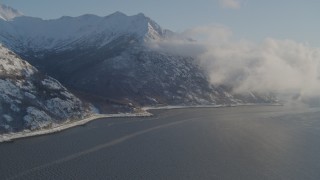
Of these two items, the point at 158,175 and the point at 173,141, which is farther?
the point at 173,141

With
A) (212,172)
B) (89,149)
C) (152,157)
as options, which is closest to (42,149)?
(89,149)

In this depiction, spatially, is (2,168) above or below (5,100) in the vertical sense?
below

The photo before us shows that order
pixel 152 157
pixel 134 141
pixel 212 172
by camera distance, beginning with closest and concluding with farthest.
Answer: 1. pixel 212 172
2. pixel 152 157
3. pixel 134 141

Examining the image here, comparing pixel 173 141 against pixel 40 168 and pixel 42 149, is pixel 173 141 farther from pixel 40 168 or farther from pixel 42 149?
pixel 40 168

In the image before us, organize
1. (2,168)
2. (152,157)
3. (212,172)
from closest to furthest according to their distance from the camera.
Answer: (2,168)
(212,172)
(152,157)

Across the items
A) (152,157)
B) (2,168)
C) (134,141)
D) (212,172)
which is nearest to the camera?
(2,168)

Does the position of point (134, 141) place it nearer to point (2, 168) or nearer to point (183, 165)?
point (183, 165)

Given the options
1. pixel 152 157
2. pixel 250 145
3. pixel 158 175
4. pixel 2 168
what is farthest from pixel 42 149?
pixel 250 145

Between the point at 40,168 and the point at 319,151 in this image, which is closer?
the point at 40,168

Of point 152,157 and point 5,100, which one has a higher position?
point 5,100
